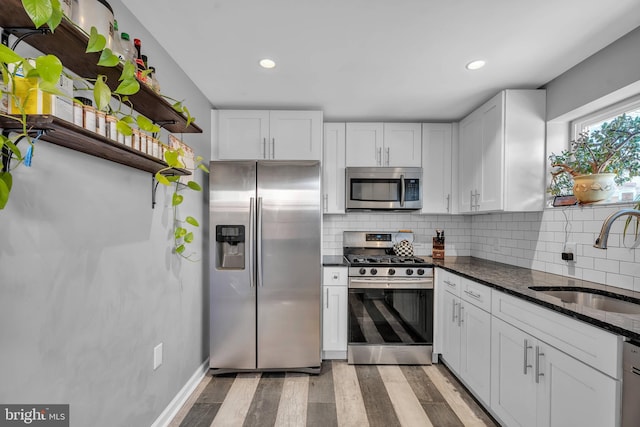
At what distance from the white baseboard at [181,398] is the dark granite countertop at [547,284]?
86.1 inches

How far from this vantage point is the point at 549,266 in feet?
7.81

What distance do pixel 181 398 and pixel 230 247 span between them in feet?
3.68

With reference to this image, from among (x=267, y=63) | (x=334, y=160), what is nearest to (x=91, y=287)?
(x=267, y=63)

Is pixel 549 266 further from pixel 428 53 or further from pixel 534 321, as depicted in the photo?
pixel 428 53

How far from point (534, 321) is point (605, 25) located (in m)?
1.59

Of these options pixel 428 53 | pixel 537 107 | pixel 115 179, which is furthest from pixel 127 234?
pixel 537 107

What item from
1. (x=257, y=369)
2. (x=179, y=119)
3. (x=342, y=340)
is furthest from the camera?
(x=342, y=340)

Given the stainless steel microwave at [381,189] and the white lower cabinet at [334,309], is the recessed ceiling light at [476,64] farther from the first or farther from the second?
the white lower cabinet at [334,309]

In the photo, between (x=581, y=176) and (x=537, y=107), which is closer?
(x=581, y=176)

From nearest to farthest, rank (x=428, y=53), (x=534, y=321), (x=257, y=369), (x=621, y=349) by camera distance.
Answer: (x=621, y=349) < (x=534, y=321) < (x=428, y=53) < (x=257, y=369)

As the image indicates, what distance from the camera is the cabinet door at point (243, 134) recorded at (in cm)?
296

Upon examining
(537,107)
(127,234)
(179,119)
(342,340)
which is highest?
(537,107)

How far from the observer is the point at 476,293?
222 centimetres

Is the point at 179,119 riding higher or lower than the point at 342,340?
higher
